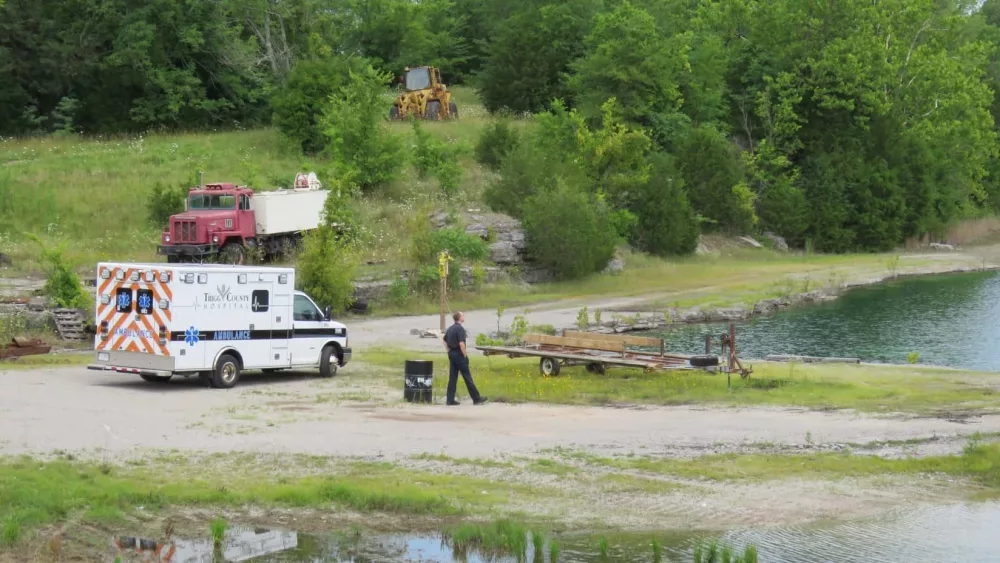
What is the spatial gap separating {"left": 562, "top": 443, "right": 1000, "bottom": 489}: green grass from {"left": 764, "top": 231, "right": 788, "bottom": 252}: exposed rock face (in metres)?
61.8

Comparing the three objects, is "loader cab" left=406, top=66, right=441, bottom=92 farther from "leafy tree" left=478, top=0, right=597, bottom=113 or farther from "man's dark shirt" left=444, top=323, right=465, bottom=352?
"man's dark shirt" left=444, top=323, right=465, bottom=352

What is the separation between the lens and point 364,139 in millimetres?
60125

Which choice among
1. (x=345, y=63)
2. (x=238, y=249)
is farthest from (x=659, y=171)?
(x=238, y=249)

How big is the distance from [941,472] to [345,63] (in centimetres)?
5685

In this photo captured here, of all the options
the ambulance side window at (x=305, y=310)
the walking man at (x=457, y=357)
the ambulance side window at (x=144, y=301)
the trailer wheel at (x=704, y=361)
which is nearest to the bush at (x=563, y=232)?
the ambulance side window at (x=305, y=310)

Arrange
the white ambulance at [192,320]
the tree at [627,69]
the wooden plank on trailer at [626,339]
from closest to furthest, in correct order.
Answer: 1. the white ambulance at [192,320]
2. the wooden plank on trailer at [626,339]
3. the tree at [627,69]

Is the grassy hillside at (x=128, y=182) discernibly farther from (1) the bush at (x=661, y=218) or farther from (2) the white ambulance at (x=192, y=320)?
(2) the white ambulance at (x=192, y=320)

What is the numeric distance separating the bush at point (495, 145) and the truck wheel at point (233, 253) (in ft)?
76.7

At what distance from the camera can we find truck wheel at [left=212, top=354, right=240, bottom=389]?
26.4 metres

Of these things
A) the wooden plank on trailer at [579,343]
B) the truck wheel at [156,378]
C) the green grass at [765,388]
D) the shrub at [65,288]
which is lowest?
the green grass at [765,388]

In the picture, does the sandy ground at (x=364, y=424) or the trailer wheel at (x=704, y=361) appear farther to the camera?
the trailer wheel at (x=704, y=361)

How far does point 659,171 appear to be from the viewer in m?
69.3

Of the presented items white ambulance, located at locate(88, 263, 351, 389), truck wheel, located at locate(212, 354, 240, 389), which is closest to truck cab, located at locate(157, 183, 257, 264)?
white ambulance, located at locate(88, 263, 351, 389)

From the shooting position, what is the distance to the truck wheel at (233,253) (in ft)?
147
